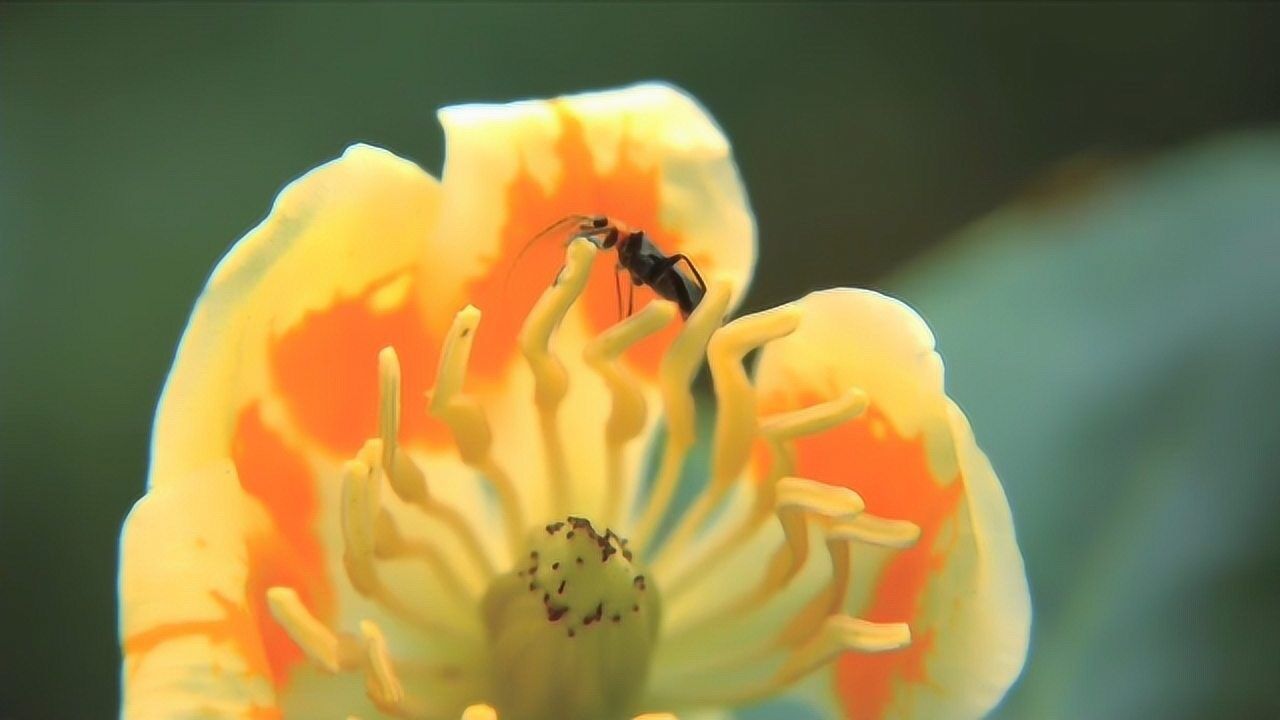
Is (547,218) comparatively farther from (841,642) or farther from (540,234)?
(841,642)

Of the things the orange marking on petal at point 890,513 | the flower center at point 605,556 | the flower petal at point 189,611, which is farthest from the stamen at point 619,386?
the flower petal at point 189,611

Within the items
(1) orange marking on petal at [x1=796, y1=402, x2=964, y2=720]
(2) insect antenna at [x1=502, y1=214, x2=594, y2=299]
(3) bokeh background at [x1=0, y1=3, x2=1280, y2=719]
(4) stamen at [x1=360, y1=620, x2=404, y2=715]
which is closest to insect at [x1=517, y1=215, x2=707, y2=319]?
(2) insect antenna at [x1=502, y1=214, x2=594, y2=299]

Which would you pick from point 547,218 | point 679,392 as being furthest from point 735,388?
point 547,218

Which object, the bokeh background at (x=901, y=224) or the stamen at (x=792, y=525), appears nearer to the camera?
the stamen at (x=792, y=525)

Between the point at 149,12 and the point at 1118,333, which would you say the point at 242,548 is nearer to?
the point at 1118,333

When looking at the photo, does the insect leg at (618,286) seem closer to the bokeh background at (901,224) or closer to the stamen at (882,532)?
the stamen at (882,532)

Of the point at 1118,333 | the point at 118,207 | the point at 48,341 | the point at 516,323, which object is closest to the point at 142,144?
the point at 118,207
